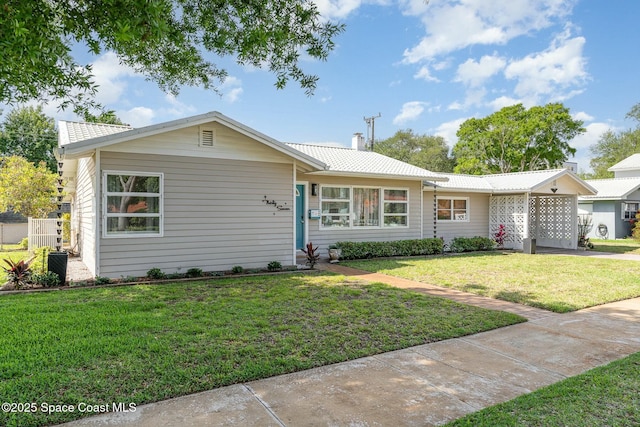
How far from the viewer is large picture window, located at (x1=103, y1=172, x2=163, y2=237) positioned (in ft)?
26.9

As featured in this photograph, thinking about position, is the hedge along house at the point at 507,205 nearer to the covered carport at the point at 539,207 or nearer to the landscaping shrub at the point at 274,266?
the covered carport at the point at 539,207

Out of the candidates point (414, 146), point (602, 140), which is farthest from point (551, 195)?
point (602, 140)

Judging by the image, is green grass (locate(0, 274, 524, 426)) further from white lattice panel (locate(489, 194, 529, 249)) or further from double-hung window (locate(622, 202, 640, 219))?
double-hung window (locate(622, 202, 640, 219))

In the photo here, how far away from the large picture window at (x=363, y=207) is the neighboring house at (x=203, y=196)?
0.04 meters

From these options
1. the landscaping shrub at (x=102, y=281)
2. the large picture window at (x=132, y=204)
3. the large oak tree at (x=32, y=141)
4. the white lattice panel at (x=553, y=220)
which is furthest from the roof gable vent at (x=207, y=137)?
the large oak tree at (x=32, y=141)

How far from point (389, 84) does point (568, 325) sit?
707 inches

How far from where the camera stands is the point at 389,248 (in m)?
13.1

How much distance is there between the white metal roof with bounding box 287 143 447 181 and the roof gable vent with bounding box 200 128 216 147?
12.2ft

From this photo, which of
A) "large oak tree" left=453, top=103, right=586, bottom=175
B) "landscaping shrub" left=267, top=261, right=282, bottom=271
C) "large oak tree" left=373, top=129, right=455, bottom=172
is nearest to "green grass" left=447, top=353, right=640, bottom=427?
"landscaping shrub" left=267, top=261, right=282, bottom=271

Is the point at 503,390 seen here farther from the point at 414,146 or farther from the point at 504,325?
the point at 414,146

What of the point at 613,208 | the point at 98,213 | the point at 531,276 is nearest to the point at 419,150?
the point at 613,208

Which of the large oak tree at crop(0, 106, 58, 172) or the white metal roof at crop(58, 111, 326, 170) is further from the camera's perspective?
the large oak tree at crop(0, 106, 58, 172)

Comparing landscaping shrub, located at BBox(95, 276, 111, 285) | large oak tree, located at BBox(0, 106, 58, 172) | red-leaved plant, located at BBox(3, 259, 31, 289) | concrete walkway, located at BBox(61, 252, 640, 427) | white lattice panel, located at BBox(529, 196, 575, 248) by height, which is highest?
large oak tree, located at BBox(0, 106, 58, 172)

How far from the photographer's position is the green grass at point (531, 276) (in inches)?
292
